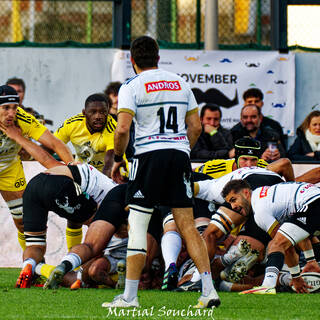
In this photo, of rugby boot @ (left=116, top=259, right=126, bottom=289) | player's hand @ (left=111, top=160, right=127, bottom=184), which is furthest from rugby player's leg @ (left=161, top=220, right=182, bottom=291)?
player's hand @ (left=111, top=160, right=127, bottom=184)

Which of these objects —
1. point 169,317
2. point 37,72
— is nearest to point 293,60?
point 37,72

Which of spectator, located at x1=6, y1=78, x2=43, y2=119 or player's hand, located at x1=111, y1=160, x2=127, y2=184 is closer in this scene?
player's hand, located at x1=111, y1=160, x2=127, y2=184

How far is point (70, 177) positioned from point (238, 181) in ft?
5.53

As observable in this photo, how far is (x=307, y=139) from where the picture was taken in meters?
12.3

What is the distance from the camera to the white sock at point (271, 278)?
8.23 meters

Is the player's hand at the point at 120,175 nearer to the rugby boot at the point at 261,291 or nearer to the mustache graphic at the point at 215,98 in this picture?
the rugby boot at the point at 261,291

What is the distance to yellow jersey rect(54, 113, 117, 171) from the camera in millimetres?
10578

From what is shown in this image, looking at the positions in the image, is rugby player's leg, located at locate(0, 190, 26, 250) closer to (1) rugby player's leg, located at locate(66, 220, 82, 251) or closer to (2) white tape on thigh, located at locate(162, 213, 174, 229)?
(1) rugby player's leg, located at locate(66, 220, 82, 251)

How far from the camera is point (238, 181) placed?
8.60m

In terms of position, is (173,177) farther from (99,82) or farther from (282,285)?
(99,82)

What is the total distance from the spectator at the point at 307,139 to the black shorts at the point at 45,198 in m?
Result: 4.25

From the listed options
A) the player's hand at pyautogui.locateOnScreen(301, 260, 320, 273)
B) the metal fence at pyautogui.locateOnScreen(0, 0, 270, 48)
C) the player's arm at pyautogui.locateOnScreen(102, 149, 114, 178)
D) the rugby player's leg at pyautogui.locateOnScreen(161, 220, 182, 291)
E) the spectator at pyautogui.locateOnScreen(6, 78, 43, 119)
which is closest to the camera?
the rugby player's leg at pyautogui.locateOnScreen(161, 220, 182, 291)

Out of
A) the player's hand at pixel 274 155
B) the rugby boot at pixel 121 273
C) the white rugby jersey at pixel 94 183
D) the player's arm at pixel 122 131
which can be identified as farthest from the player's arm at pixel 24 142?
the player's hand at pixel 274 155

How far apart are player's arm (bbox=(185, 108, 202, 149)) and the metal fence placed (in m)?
6.48
